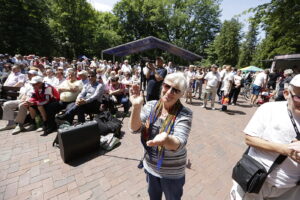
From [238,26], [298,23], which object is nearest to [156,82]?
[298,23]

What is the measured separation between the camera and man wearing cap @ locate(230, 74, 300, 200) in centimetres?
119

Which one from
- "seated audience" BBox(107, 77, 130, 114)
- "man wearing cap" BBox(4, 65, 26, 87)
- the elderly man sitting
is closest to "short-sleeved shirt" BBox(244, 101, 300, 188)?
the elderly man sitting

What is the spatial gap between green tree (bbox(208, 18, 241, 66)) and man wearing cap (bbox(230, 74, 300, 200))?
121 feet

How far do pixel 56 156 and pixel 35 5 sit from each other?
27696mm

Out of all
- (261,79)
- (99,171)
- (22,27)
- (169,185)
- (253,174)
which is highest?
(22,27)

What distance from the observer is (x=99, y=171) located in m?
2.72

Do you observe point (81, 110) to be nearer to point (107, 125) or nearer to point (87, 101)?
point (87, 101)

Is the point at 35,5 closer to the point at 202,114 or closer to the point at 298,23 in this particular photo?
the point at 202,114

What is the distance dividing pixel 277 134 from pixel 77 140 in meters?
3.10

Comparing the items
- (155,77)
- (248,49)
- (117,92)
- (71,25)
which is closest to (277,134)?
(155,77)

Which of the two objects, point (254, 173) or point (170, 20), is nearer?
point (254, 173)

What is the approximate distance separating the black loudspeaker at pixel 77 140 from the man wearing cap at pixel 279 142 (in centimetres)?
279

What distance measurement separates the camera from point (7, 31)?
755 inches

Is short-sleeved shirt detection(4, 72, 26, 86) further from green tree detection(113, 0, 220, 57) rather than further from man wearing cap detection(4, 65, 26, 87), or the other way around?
green tree detection(113, 0, 220, 57)
